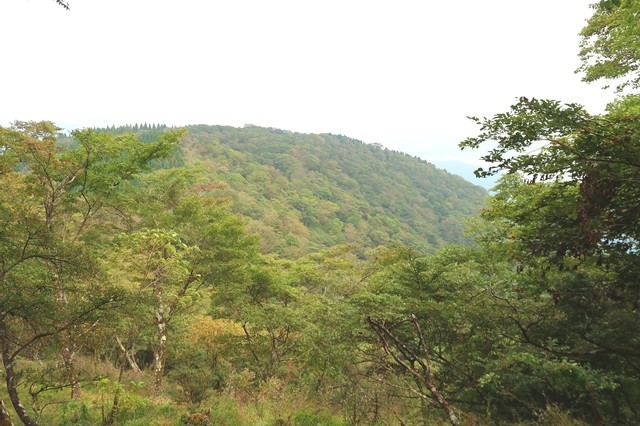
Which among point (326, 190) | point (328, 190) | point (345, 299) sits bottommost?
point (345, 299)

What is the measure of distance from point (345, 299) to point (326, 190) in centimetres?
11353

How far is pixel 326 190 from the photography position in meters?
124

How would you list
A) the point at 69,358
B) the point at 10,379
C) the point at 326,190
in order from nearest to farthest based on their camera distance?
the point at 10,379 → the point at 69,358 → the point at 326,190

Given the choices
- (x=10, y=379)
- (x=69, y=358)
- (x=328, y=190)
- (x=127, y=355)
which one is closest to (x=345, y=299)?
(x=69, y=358)

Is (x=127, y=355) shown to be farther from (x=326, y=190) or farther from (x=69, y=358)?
(x=326, y=190)

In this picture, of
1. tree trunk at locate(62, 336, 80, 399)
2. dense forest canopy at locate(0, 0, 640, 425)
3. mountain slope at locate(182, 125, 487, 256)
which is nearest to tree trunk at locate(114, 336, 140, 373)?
dense forest canopy at locate(0, 0, 640, 425)

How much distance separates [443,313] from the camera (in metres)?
7.89

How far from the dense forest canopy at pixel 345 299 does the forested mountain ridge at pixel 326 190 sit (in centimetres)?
4230

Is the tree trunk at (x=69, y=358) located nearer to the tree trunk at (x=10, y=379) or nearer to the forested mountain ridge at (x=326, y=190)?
the tree trunk at (x=10, y=379)

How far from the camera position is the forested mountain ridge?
275 ft

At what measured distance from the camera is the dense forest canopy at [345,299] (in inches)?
201

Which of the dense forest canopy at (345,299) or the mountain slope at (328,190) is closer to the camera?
the dense forest canopy at (345,299)

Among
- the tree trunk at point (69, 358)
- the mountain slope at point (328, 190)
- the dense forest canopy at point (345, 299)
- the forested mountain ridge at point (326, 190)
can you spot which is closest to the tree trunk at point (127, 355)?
the dense forest canopy at point (345, 299)

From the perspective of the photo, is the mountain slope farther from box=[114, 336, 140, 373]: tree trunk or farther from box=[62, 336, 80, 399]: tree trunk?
box=[62, 336, 80, 399]: tree trunk
